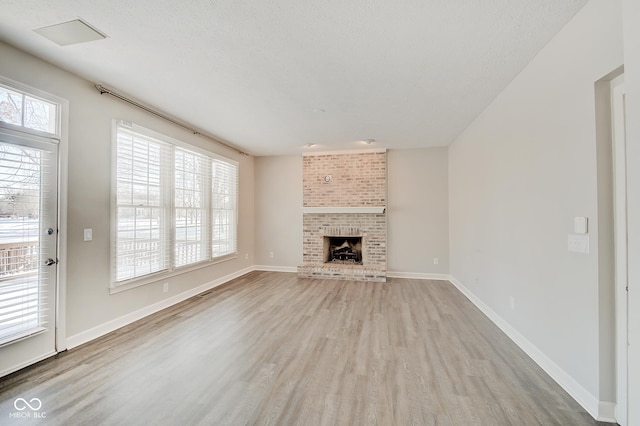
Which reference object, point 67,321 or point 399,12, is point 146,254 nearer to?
point 67,321

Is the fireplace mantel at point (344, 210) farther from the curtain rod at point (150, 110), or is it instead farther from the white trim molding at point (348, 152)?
the curtain rod at point (150, 110)

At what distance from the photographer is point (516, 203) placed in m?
2.62

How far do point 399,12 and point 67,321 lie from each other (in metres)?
4.00

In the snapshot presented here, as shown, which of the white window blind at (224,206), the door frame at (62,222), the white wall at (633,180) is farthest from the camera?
the white window blind at (224,206)

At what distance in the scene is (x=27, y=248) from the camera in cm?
223

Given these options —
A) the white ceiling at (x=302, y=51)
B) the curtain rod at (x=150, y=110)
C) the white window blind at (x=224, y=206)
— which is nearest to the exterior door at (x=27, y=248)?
the curtain rod at (x=150, y=110)

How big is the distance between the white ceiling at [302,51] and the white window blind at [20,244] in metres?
1.01

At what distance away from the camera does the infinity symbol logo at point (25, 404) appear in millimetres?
1750

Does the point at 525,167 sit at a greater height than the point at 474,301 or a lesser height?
greater

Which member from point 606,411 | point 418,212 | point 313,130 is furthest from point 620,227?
point 418,212

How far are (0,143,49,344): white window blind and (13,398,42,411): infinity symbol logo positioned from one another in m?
0.57

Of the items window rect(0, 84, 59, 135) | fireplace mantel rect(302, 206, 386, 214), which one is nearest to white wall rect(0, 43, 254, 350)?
window rect(0, 84, 59, 135)

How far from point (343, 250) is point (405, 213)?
165 cm

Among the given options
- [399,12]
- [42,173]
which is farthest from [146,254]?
[399,12]
